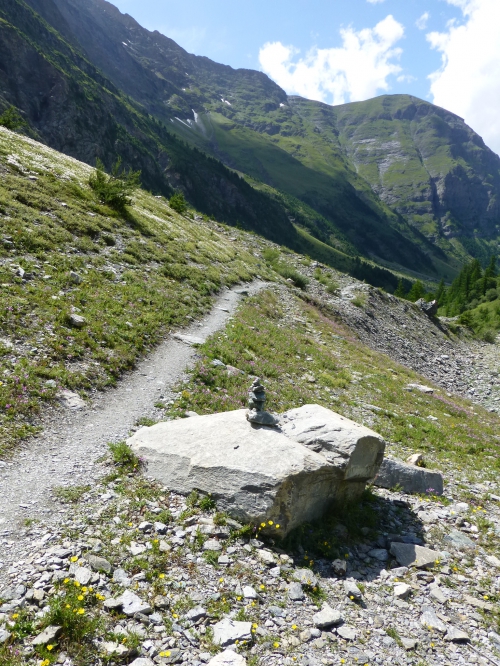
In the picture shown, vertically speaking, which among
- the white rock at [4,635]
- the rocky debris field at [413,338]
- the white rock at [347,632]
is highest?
the rocky debris field at [413,338]

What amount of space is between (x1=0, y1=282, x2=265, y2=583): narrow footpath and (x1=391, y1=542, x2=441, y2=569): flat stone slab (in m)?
7.56

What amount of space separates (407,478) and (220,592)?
809 centimetres

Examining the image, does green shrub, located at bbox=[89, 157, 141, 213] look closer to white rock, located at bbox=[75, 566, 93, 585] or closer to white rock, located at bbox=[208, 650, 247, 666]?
white rock, located at bbox=[75, 566, 93, 585]

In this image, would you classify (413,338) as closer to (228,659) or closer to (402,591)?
(402,591)

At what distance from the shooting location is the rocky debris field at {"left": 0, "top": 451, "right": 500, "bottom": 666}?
5710 millimetres

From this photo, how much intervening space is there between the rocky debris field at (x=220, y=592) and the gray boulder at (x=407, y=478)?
2.45m

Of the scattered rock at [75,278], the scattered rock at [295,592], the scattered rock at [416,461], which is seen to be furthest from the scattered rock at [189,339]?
the scattered rock at [295,592]

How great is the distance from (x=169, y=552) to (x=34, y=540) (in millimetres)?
2499

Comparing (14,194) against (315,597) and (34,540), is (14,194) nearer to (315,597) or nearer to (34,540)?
(34,540)

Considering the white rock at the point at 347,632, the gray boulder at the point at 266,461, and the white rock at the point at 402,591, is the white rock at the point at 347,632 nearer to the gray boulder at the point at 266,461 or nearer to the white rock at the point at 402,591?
the white rock at the point at 402,591

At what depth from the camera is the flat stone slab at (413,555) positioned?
29.5ft

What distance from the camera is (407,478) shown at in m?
12.6

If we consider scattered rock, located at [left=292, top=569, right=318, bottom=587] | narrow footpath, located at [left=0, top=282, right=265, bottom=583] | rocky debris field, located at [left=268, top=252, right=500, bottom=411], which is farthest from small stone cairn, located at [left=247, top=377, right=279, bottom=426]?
rocky debris field, located at [left=268, top=252, right=500, bottom=411]

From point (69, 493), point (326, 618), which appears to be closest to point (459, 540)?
point (326, 618)
